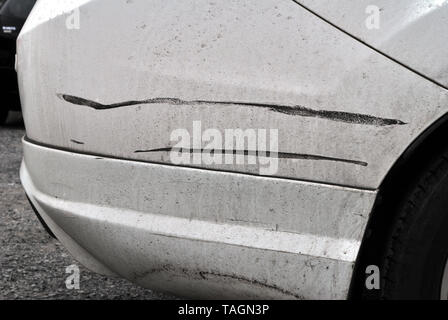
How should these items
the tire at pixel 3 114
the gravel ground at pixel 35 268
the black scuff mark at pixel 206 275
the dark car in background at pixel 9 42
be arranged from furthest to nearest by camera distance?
the tire at pixel 3 114
the dark car in background at pixel 9 42
the gravel ground at pixel 35 268
the black scuff mark at pixel 206 275

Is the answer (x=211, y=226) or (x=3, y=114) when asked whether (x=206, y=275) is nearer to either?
(x=211, y=226)

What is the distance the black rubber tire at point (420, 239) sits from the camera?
196 centimetres

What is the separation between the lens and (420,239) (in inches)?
77.7

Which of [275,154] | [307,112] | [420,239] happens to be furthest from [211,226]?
[420,239]

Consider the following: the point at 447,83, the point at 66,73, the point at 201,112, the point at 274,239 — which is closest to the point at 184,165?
the point at 201,112

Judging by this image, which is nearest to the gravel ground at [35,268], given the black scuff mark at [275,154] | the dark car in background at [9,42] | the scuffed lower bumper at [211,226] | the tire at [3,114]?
the scuffed lower bumper at [211,226]

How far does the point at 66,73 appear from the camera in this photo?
2.25m

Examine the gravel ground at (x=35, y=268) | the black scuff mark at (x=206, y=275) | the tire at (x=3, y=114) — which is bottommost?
the tire at (x=3, y=114)

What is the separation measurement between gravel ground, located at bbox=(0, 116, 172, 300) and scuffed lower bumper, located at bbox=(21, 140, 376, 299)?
1076mm

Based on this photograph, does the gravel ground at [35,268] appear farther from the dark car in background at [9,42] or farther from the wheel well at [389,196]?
the dark car in background at [9,42]

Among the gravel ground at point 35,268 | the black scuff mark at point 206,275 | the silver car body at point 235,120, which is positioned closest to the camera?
the silver car body at point 235,120

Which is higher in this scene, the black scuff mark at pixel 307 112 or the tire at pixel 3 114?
the black scuff mark at pixel 307 112
